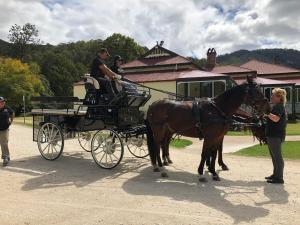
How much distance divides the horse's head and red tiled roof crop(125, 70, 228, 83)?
3148cm

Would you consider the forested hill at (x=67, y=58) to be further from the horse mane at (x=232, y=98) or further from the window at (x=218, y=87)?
the horse mane at (x=232, y=98)

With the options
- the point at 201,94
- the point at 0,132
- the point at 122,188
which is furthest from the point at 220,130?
the point at 201,94

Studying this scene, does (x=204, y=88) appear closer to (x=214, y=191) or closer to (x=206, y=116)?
(x=206, y=116)

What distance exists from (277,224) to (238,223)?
1.85 feet

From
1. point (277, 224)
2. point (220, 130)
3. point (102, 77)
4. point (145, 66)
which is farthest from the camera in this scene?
point (145, 66)

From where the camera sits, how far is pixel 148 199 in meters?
8.24

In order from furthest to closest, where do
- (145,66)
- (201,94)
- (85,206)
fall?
(145,66) < (201,94) < (85,206)

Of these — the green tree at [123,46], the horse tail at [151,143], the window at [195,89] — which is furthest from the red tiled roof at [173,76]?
the green tree at [123,46]

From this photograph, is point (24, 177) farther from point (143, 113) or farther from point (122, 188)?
point (143, 113)

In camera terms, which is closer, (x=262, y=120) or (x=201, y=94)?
(x=262, y=120)

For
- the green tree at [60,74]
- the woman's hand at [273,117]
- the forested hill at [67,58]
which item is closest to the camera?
the woman's hand at [273,117]

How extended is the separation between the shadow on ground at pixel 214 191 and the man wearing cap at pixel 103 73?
8.25 feet

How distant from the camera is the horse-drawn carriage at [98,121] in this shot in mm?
11539

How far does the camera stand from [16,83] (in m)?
55.9
